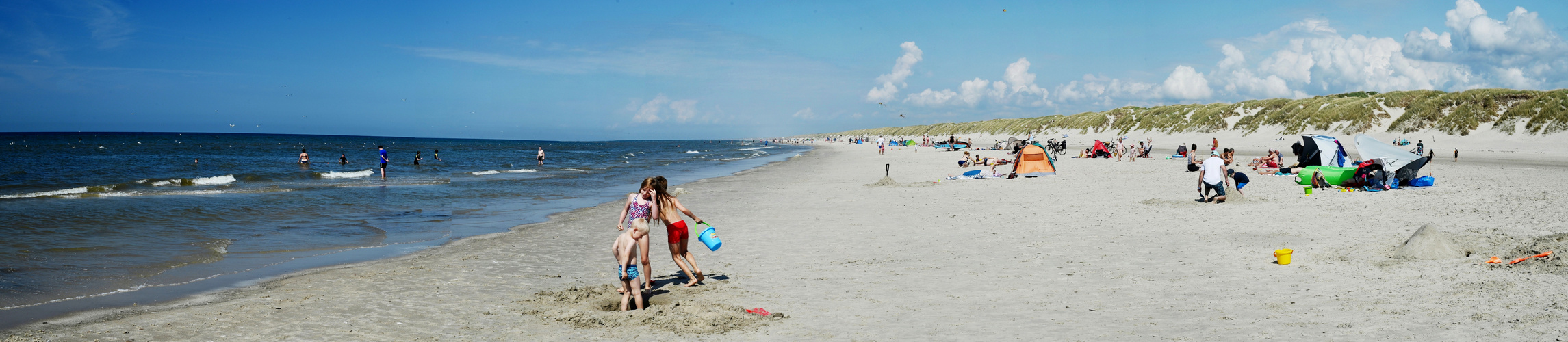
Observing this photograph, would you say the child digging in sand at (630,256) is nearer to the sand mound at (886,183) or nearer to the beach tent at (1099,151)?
the sand mound at (886,183)

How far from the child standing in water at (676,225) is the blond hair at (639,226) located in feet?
0.77

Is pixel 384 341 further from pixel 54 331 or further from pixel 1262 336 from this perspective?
pixel 1262 336

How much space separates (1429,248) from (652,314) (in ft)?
24.5

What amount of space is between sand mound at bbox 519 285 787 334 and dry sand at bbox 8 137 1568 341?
1.0 inches

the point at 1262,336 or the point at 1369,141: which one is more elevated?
the point at 1369,141

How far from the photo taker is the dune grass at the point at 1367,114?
33.1 meters

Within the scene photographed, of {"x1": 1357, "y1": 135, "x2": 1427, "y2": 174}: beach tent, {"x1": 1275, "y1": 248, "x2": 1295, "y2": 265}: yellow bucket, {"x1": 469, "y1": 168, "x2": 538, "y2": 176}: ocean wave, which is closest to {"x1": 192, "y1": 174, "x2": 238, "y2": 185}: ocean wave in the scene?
{"x1": 469, "y1": 168, "x2": 538, "y2": 176}: ocean wave

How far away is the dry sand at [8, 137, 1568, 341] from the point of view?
5.54 metres

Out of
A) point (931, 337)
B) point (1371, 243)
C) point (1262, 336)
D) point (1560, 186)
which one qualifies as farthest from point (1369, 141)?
point (931, 337)

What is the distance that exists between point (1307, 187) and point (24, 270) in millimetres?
19647

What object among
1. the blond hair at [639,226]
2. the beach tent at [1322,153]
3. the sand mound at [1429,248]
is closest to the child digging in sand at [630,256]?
the blond hair at [639,226]

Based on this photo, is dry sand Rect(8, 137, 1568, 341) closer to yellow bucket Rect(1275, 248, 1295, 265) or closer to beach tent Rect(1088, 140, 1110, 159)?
yellow bucket Rect(1275, 248, 1295, 265)

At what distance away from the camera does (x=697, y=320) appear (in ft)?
19.3

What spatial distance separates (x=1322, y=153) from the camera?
18531 millimetres
